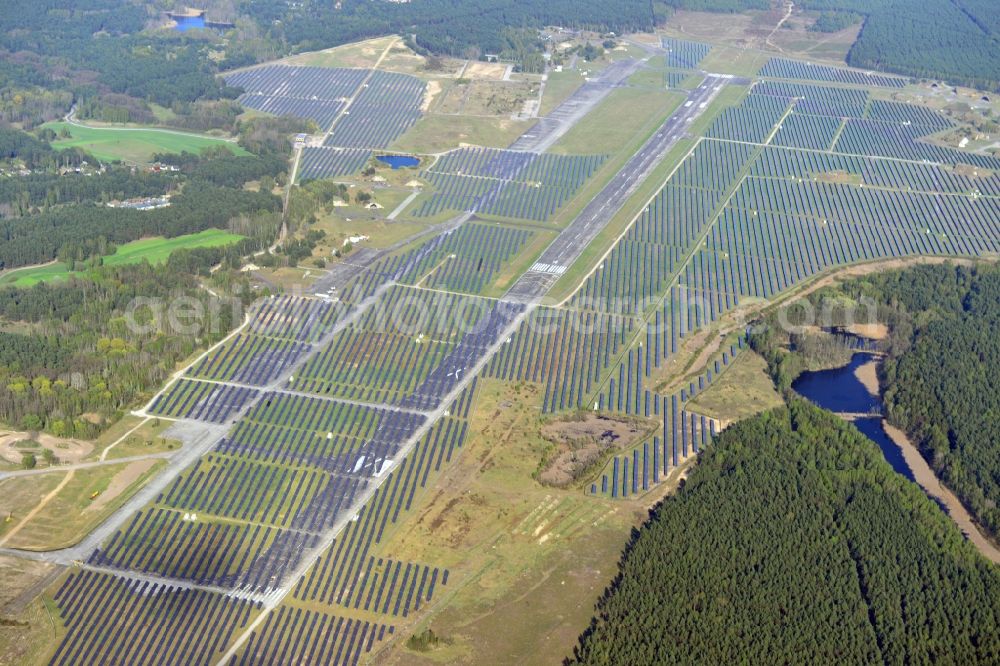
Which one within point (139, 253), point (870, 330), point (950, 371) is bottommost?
point (870, 330)

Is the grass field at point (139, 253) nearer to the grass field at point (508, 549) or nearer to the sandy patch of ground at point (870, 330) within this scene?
the grass field at point (508, 549)

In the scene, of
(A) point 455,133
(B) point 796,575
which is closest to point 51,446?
(B) point 796,575

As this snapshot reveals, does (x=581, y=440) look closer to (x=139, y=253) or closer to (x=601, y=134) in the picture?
(x=139, y=253)

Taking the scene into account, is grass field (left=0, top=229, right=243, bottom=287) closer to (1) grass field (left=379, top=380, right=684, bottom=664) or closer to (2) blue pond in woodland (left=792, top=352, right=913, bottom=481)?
Answer: (1) grass field (left=379, top=380, right=684, bottom=664)

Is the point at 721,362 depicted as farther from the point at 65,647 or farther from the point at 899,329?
the point at 65,647

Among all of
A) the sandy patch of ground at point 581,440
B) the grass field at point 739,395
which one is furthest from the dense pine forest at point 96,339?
the grass field at point 739,395

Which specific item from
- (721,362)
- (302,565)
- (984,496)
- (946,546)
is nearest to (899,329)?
(721,362)

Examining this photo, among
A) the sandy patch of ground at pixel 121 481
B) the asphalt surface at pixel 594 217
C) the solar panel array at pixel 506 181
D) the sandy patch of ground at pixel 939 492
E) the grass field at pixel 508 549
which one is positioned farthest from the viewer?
the solar panel array at pixel 506 181
